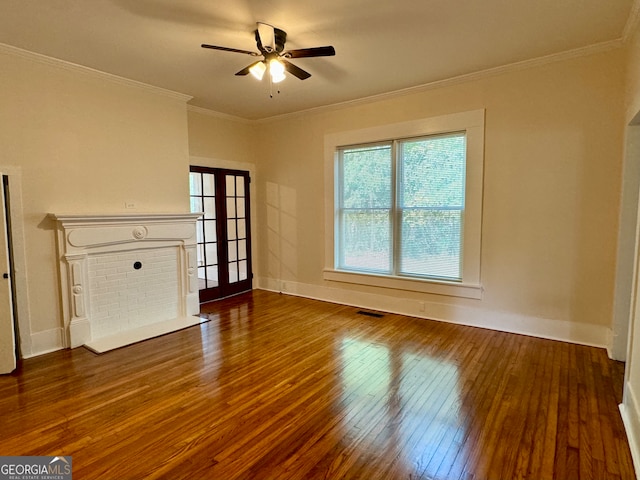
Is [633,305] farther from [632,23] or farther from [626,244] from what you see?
[632,23]

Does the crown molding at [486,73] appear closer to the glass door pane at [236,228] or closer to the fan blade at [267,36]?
the glass door pane at [236,228]

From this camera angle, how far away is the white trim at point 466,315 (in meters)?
3.51

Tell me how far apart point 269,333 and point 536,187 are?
3295 mm

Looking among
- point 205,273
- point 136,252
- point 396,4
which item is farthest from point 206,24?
point 205,273

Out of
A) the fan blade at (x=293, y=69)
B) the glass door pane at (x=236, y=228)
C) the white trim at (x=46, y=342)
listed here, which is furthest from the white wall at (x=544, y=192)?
the white trim at (x=46, y=342)

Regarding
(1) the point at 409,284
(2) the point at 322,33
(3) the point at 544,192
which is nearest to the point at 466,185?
(3) the point at 544,192

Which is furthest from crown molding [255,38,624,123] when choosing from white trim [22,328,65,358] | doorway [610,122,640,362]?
white trim [22,328,65,358]

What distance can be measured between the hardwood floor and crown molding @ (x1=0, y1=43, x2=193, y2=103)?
112 inches

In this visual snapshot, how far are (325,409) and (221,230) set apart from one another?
12.2 feet

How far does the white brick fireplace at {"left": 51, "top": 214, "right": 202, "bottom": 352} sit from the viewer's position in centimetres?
353

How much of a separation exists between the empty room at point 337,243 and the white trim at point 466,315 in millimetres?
23

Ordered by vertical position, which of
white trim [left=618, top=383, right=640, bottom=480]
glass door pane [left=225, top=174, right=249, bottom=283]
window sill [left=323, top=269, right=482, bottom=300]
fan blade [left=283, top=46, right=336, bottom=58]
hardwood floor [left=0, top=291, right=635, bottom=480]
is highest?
fan blade [left=283, top=46, right=336, bottom=58]

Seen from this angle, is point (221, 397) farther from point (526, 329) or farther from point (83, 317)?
point (526, 329)

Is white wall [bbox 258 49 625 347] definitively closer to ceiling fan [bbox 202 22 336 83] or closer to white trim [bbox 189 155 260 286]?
ceiling fan [bbox 202 22 336 83]
